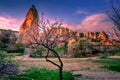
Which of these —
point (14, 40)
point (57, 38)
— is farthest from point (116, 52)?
point (57, 38)

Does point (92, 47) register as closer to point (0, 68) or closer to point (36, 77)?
point (36, 77)

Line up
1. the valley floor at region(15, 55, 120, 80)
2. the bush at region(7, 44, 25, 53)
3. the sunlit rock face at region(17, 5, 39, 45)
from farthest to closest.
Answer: the bush at region(7, 44, 25, 53) → the valley floor at region(15, 55, 120, 80) → the sunlit rock face at region(17, 5, 39, 45)

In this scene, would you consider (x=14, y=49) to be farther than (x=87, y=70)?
Yes

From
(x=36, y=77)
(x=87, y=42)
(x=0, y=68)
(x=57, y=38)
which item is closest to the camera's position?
(x=0, y=68)

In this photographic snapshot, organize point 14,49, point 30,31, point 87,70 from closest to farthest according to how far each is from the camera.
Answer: point 30,31, point 87,70, point 14,49

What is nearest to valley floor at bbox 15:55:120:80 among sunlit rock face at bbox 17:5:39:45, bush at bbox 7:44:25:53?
sunlit rock face at bbox 17:5:39:45

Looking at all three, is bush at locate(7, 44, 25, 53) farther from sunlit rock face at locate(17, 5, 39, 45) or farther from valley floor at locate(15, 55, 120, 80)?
valley floor at locate(15, 55, 120, 80)

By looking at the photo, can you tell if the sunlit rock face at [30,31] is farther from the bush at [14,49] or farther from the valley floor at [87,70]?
the valley floor at [87,70]

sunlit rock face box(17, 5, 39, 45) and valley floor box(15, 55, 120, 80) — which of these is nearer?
sunlit rock face box(17, 5, 39, 45)

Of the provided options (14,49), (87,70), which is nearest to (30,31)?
(87,70)

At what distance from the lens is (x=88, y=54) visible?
5069 centimetres

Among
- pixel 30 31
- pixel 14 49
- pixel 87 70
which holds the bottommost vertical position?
pixel 87 70

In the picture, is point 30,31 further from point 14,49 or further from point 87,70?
point 14,49

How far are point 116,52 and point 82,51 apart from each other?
930cm
